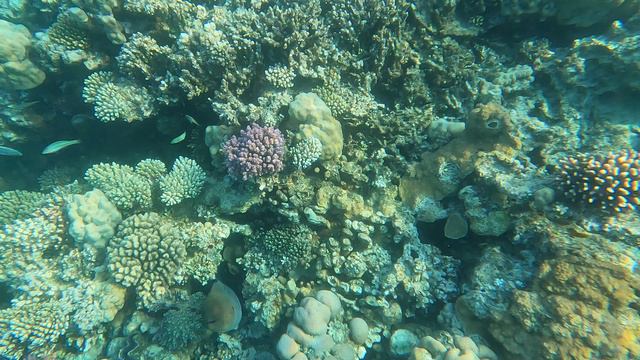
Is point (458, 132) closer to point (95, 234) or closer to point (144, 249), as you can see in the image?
point (144, 249)

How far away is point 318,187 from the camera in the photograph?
4.16m

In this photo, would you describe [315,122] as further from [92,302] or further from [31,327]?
[31,327]

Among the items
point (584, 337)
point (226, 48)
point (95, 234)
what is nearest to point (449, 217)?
point (584, 337)

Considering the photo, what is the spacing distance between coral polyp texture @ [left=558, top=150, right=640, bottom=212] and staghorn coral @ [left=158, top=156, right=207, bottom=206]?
14.6 feet

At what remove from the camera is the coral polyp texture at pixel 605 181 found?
3.55 m

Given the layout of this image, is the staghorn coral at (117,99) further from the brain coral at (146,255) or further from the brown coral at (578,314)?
the brown coral at (578,314)

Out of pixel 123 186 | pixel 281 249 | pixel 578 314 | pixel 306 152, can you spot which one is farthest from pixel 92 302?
pixel 578 314

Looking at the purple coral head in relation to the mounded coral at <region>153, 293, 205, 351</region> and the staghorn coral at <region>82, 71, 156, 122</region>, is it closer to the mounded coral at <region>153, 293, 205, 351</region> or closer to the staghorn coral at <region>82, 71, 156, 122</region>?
the staghorn coral at <region>82, 71, 156, 122</region>

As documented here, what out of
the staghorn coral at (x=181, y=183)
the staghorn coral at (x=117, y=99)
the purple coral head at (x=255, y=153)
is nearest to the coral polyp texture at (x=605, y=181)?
the purple coral head at (x=255, y=153)

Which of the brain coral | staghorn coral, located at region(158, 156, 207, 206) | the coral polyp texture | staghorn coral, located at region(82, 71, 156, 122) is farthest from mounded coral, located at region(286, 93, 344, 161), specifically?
the coral polyp texture

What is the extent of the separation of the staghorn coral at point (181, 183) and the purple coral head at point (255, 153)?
0.77m

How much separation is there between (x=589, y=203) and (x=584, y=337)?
59.0 inches

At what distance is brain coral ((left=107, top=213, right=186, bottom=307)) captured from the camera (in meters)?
4.11

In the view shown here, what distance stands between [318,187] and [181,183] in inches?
71.2
